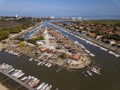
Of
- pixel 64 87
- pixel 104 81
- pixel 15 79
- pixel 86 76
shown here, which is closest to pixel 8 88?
pixel 15 79

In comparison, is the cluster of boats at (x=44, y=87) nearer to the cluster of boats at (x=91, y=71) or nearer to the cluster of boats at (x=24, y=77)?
the cluster of boats at (x=24, y=77)

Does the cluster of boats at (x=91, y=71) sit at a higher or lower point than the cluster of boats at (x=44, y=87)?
higher

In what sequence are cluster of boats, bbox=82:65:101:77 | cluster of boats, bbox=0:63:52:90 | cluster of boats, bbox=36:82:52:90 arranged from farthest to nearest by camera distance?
1. cluster of boats, bbox=82:65:101:77
2. cluster of boats, bbox=0:63:52:90
3. cluster of boats, bbox=36:82:52:90

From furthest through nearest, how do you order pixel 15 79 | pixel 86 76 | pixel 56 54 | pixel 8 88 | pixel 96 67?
1. pixel 56 54
2. pixel 96 67
3. pixel 86 76
4. pixel 15 79
5. pixel 8 88

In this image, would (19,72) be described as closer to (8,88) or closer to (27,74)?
(27,74)

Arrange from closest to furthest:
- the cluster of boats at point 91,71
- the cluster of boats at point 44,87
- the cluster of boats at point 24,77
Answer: the cluster of boats at point 44,87 → the cluster of boats at point 24,77 → the cluster of boats at point 91,71

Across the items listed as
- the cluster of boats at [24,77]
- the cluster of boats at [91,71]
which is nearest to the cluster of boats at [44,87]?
the cluster of boats at [24,77]

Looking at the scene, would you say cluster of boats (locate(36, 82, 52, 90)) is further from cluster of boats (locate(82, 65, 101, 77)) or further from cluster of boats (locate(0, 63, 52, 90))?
cluster of boats (locate(82, 65, 101, 77))

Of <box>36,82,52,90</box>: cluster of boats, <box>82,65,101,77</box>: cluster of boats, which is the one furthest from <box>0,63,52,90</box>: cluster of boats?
<box>82,65,101,77</box>: cluster of boats
